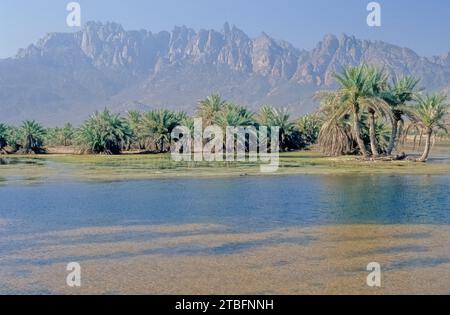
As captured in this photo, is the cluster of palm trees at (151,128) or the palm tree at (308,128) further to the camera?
the palm tree at (308,128)

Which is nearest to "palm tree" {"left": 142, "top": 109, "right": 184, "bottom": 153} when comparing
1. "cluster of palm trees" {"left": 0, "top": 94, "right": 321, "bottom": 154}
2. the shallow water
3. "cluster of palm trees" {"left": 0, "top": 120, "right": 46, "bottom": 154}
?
"cluster of palm trees" {"left": 0, "top": 94, "right": 321, "bottom": 154}

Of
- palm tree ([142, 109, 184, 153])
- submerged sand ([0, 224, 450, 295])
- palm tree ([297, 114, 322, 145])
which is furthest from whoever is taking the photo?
palm tree ([297, 114, 322, 145])

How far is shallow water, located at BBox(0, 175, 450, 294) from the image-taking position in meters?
8.54

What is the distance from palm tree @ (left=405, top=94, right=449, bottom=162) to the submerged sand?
66.0 ft

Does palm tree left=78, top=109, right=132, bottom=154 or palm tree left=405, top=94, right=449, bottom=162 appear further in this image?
palm tree left=78, top=109, right=132, bottom=154

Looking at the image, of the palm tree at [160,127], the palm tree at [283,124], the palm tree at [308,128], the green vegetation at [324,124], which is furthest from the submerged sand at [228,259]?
the palm tree at [308,128]

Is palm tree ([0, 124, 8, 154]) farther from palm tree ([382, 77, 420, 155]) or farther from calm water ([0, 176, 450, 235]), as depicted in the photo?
palm tree ([382, 77, 420, 155])

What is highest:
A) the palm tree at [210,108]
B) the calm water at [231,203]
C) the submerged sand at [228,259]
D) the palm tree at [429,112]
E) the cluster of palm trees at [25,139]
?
the palm tree at [210,108]

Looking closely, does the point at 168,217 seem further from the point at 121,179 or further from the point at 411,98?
the point at 411,98

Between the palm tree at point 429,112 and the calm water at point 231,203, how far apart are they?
918 cm

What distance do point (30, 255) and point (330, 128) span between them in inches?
1206

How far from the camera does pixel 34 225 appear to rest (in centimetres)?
1327

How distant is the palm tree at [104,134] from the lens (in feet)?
153

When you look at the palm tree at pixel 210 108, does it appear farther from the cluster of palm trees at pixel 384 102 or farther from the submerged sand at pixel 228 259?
the submerged sand at pixel 228 259
